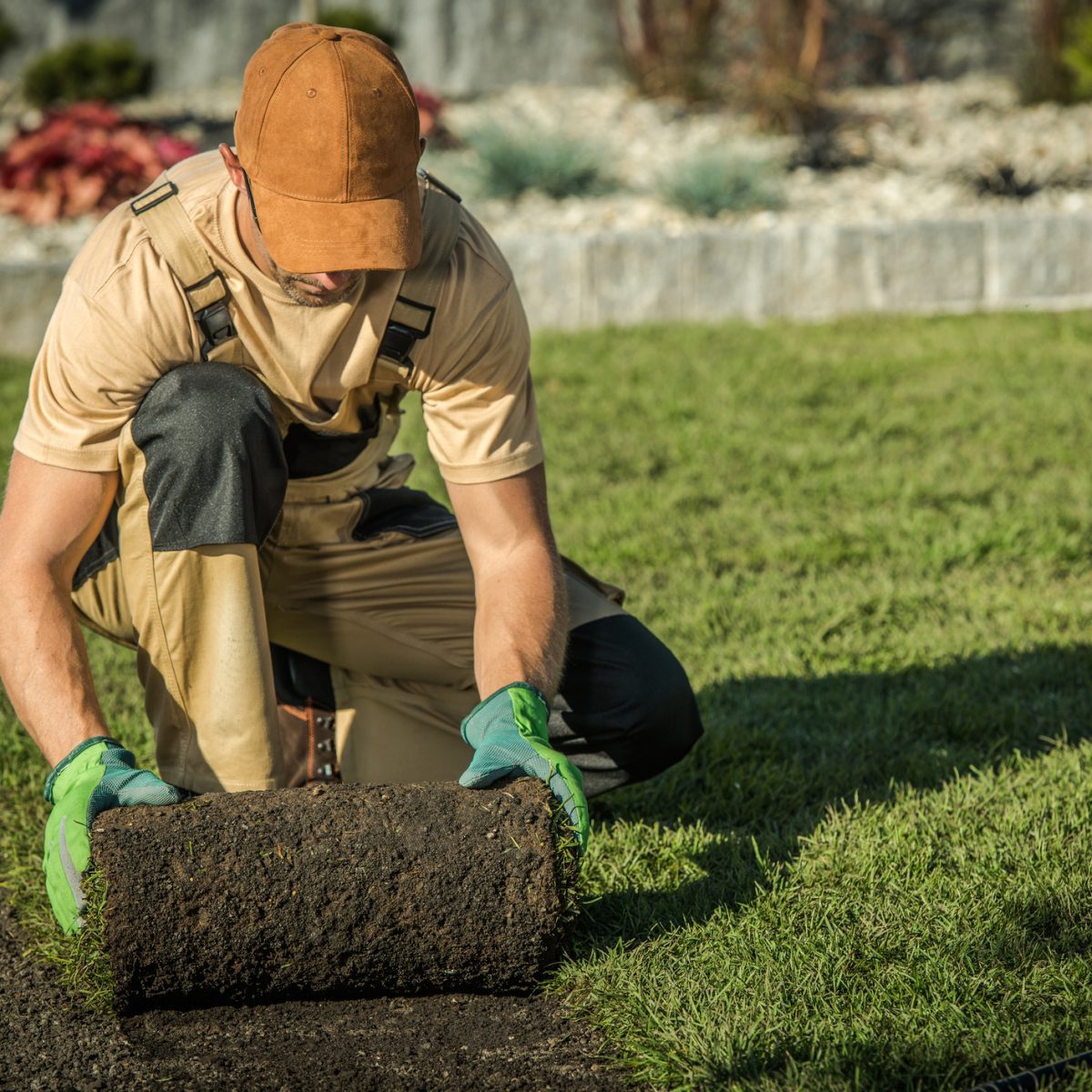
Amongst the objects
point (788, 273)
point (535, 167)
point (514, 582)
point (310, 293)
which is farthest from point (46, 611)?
point (535, 167)

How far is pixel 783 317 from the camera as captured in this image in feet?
24.5

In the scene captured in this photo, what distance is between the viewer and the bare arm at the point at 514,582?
2766mm

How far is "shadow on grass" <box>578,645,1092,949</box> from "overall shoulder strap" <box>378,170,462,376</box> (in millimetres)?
1168

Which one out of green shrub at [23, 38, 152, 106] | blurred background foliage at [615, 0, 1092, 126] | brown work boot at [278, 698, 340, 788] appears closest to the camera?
brown work boot at [278, 698, 340, 788]

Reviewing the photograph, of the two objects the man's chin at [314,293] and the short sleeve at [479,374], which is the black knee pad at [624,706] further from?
the man's chin at [314,293]

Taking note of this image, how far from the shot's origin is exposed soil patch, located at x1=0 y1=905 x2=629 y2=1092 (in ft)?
7.61

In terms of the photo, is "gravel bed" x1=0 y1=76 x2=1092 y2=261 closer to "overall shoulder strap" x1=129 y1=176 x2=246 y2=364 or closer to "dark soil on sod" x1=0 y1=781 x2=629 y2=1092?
"overall shoulder strap" x1=129 y1=176 x2=246 y2=364

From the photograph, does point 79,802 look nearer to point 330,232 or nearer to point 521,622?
A: point 521,622

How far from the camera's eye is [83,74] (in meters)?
11.5

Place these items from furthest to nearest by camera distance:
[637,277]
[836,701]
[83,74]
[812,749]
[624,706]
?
[83,74]
[637,277]
[836,701]
[812,749]
[624,706]

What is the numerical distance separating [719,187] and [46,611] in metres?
6.15

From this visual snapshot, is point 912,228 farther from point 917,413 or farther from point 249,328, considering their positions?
point 249,328

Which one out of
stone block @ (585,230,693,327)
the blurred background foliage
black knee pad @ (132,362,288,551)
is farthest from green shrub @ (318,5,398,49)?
black knee pad @ (132,362,288,551)

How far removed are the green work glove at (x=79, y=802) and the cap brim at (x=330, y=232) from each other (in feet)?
3.09
